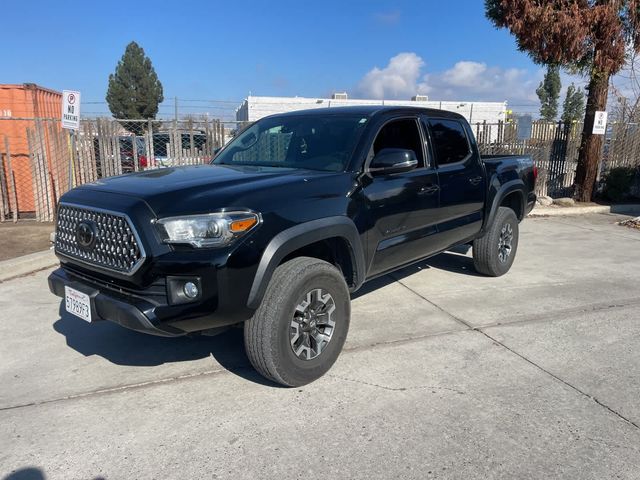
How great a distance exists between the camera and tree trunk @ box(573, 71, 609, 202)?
11164mm

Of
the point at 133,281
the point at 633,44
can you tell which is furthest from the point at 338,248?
the point at 633,44

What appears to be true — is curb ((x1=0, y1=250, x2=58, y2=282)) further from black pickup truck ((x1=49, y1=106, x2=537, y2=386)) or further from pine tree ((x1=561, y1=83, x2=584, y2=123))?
pine tree ((x1=561, y1=83, x2=584, y2=123))

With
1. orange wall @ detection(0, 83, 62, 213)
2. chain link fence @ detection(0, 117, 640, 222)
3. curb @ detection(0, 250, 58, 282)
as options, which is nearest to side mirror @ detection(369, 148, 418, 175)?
curb @ detection(0, 250, 58, 282)

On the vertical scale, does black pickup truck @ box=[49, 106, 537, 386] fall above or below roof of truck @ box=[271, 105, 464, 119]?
below

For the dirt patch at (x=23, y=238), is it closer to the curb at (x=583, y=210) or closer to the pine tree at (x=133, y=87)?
the curb at (x=583, y=210)

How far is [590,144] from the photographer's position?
459 inches

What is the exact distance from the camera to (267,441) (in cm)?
282

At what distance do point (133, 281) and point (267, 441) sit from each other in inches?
47.2

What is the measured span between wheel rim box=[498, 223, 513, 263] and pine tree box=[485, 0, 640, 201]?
625 cm

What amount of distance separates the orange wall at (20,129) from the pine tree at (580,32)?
9.76 meters

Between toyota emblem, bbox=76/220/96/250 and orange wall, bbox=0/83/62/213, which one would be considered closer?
toyota emblem, bbox=76/220/96/250

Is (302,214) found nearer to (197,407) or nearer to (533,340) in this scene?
(197,407)

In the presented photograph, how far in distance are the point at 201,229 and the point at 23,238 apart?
631 centimetres

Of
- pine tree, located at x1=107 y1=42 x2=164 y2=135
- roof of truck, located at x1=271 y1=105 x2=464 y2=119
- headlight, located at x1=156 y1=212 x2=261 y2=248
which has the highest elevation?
pine tree, located at x1=107 y1=42 x2=164 y2=135
